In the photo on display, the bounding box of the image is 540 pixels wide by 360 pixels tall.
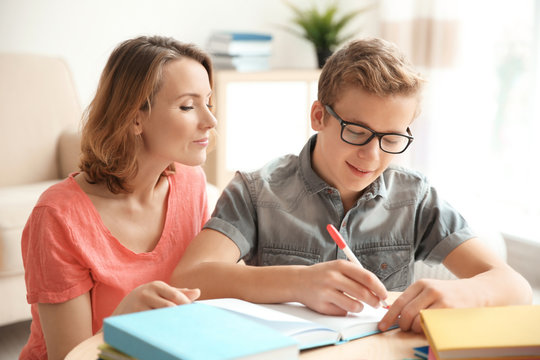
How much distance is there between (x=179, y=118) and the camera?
1281mm

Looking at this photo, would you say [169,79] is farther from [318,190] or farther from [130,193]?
[318,190]

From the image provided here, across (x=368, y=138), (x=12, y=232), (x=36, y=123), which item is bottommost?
(x=12, y=232)

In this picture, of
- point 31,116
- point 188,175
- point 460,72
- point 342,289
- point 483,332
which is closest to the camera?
point 483,332

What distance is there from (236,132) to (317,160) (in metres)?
2.12

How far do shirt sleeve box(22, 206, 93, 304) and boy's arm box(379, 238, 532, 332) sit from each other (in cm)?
60

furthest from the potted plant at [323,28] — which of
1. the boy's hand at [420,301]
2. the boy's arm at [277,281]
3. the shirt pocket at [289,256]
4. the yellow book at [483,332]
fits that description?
the yellow book at [483,332]

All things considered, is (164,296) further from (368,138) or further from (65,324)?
(368,138)

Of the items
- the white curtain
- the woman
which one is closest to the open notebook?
the woman

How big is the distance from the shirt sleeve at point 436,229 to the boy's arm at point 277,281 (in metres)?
0.37

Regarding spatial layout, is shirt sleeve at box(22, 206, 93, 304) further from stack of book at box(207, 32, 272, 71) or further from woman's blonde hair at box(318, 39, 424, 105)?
stack of book at box(207, 32, 272, 71)

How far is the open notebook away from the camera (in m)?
0.87

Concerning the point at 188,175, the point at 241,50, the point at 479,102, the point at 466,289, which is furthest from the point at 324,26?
the point at 466,289

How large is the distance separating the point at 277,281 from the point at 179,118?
1.37 ft

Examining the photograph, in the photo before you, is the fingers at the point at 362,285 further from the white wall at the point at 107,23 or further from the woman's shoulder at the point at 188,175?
the white wall at the point at 107,23
